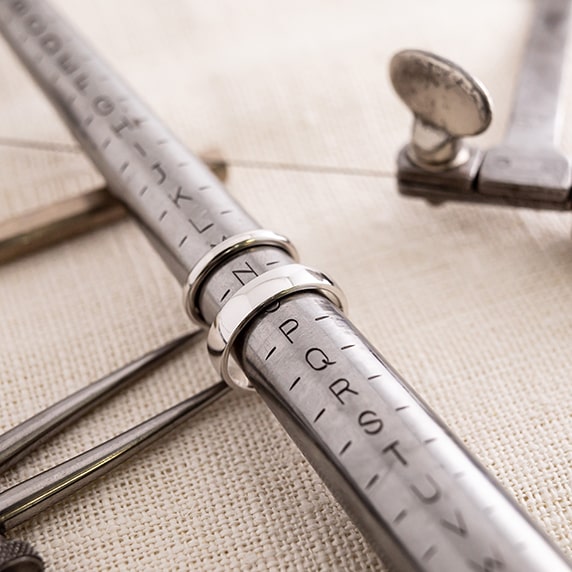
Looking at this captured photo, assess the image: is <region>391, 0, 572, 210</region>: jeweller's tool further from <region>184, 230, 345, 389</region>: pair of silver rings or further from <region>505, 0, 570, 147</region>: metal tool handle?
<region>184, 230, 345, 389</region>: pair of silver rings

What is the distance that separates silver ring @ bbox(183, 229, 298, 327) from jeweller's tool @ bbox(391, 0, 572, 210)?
0.47 ft

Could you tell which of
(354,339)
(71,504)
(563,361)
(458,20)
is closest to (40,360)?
(71,504)

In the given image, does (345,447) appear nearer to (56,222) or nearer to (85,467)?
(85,467)

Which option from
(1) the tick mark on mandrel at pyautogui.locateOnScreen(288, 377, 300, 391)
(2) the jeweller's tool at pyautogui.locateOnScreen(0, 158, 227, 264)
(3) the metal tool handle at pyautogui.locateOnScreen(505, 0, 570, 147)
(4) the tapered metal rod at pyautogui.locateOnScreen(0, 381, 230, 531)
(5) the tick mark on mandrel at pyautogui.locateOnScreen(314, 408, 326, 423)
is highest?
(2) the jeweller's tool at pyautogui.locateOnScreen(0, 158, 227, 264)

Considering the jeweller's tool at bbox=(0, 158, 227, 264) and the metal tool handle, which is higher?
the jeweller's tool at bbox=(0, 158, 227, 264)

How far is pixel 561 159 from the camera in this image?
1.72ft

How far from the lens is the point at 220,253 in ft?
1.38

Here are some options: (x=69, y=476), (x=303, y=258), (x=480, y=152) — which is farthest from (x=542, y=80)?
(x=69, y=476)

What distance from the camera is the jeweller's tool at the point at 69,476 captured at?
368mm

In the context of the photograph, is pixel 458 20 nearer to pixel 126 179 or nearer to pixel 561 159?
pixel 561 159

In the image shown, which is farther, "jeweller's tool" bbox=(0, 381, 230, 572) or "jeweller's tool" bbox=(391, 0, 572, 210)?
"jeweller's tool" bbox=(391, 0, 572, 210)

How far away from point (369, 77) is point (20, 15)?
0.29 m

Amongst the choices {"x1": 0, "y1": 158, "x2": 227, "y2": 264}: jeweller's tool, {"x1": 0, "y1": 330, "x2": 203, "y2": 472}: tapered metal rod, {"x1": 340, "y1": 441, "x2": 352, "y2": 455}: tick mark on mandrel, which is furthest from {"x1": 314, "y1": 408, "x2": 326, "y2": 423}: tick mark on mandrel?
{"x1": 0, "y1": 158, "x2": 227, "y2": 264}: jeweller's tool

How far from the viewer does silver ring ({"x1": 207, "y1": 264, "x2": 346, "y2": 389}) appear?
39 cm
